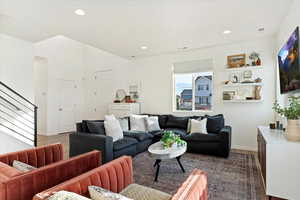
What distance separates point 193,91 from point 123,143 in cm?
265

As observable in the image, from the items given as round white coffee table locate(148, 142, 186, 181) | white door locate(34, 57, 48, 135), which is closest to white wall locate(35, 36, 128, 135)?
white door locate(34, 57, 48, 135)

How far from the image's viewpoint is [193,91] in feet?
16.3

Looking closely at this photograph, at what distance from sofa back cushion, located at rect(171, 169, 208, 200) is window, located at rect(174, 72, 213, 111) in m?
3.69

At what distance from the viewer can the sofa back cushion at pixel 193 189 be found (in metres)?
1.03

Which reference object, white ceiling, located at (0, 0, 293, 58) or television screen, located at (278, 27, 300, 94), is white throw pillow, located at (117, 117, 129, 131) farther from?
television screen, located at (278, 27, 300, 94)

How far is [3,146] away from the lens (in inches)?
120

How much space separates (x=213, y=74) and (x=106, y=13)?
3.11 metres

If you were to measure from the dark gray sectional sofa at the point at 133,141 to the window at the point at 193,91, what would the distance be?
0.85 meters

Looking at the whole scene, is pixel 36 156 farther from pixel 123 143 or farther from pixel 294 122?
pixel 294 122

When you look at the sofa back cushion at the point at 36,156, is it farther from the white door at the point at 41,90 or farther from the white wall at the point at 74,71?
the white door at the point at 41,90

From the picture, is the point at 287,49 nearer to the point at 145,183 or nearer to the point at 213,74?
the point at 213,74

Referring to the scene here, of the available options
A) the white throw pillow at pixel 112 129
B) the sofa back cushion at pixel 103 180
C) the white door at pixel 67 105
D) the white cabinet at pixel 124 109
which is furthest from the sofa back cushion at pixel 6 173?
the white door at pixel 67 105

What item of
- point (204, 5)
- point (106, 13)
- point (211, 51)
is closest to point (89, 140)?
point (106, 13)

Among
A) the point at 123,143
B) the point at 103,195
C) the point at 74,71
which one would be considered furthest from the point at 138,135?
the point at 74,71
